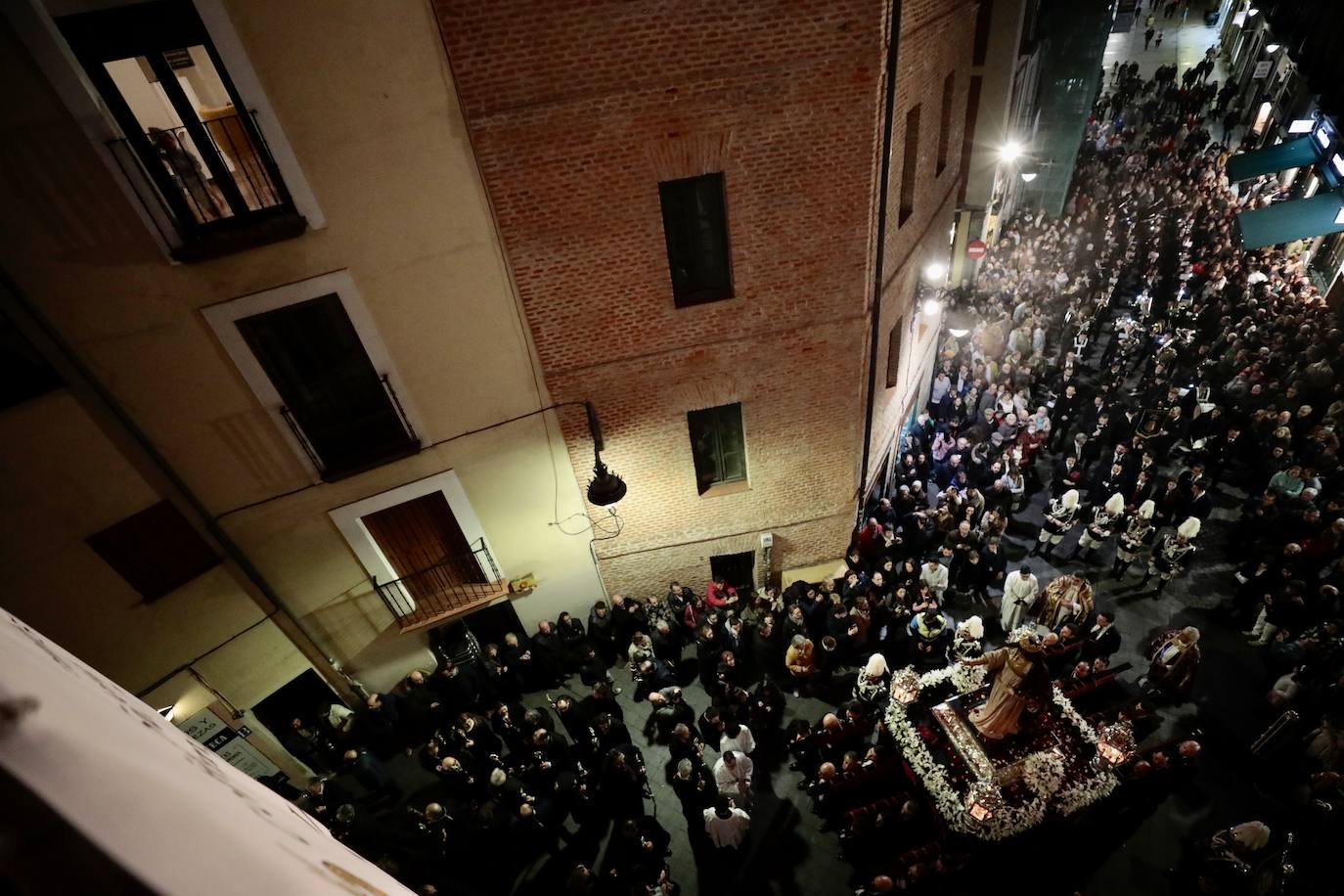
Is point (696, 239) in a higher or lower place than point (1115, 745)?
higher

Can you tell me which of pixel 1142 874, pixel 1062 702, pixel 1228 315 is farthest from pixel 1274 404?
pixel 1142 874

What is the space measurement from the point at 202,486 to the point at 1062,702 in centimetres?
1235

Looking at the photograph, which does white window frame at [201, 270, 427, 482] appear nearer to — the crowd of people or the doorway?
the doorway

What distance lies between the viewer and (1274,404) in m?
13.7

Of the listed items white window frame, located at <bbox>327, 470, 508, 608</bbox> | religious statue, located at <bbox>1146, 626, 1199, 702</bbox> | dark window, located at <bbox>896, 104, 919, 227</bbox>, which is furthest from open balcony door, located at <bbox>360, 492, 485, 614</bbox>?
religious statue, located at <bbox>1146, 626, 1199, 702</bbox>

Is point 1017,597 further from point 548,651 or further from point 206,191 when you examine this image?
point 206,191

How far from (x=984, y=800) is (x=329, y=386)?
33.8 feet

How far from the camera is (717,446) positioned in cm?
1105

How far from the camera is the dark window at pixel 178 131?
6508mm

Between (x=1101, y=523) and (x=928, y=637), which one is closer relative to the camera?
(x=928, y=637)

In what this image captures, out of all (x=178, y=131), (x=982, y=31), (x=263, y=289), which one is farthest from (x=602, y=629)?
(x=982, y=31)

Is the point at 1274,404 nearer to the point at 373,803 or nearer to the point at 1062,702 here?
the point at 1062,702

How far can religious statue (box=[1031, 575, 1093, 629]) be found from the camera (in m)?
10.7

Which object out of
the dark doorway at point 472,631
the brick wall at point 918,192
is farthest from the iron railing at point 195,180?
the brick wall at point 918,192
